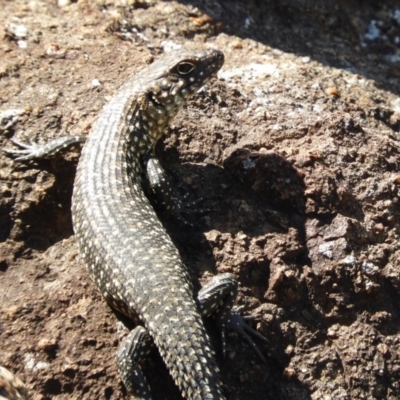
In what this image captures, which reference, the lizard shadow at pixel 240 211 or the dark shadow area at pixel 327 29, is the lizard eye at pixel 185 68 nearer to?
the lizard shadow at pixel 240 211

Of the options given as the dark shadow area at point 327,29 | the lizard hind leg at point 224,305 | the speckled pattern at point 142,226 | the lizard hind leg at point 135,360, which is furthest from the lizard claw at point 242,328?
the dark shadow area at point 327,29

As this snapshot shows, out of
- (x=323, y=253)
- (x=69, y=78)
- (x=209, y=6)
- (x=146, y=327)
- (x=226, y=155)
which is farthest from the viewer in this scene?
(x=209, y=6)

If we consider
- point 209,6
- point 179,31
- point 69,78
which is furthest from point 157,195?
point 209,6

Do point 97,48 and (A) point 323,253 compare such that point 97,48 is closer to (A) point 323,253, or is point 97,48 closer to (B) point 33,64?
(B) point 33,64

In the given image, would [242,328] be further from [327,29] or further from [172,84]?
[327,29]

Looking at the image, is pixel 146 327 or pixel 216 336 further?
pixel 216 336

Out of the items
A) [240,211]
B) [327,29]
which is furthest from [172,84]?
[327,29]

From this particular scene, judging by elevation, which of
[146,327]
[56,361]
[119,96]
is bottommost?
[56,361]
